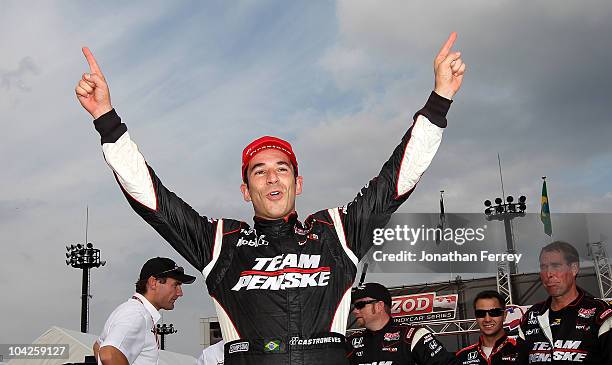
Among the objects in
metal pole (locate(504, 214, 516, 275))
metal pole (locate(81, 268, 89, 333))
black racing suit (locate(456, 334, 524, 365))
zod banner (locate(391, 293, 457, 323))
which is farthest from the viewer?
metal pole (locate(81, 268, 89, 333))

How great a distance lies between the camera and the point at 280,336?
2816mm

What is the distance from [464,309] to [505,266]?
13.9 ft

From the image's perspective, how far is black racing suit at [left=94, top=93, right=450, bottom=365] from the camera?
2842 millimetres

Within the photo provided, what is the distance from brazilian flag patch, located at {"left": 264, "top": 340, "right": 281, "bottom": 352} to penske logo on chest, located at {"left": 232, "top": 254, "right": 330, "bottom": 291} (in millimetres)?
235

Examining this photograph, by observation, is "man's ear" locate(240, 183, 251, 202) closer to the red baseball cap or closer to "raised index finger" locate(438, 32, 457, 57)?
the red baseball cap

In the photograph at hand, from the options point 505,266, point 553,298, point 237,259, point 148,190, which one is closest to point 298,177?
point 237,259

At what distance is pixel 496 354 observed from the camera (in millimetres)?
6887

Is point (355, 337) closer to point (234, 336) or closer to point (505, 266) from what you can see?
point (234, 336)

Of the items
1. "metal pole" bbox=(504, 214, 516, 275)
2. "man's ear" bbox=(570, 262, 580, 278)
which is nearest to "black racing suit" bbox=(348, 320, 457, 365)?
"man's ear" bbox=(570, 262, 580, 278)

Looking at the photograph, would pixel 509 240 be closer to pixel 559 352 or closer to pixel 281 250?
pixel 559 352

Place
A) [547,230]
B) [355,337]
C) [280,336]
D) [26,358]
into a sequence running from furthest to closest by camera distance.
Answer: [547,230], [26,358], [355,337], [280,336]

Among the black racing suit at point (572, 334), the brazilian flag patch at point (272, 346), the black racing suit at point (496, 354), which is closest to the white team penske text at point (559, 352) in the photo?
the black racing suit at point (572, 334)

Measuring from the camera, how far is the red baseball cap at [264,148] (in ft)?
10.6

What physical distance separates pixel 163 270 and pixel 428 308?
85.3 ft
